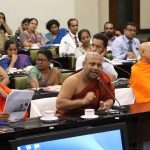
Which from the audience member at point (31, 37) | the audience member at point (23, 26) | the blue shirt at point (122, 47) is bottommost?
the blue shirt at point (122, 47)

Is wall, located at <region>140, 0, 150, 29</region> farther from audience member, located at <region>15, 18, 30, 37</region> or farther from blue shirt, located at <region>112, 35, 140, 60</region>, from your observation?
blue shirt, located at <region>112, 35, 140, 60</region>

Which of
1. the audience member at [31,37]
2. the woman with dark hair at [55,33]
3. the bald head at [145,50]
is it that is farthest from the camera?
the woman with dark hair at [55,33]

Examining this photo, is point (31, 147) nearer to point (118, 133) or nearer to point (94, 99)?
Answer: point (118, 133)

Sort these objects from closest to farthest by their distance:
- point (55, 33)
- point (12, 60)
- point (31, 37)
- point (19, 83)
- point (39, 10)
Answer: point (19, 83) < point (12, 60) < point (31, 37) < point (55, 33) < point (39, 10)

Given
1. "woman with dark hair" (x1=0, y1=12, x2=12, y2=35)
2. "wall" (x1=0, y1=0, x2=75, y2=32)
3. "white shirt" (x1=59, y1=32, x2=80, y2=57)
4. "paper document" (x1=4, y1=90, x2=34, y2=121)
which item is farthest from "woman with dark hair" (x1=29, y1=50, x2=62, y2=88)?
"wall" (x1=0, y1=0, x2=75, y2=32)

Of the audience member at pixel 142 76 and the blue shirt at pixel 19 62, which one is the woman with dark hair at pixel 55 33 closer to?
the blue shirt at pixel 19 62

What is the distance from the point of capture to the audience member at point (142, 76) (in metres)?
4.24

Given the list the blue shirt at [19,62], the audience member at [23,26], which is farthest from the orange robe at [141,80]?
the audience member at [23,26]

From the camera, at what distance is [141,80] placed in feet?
14.3

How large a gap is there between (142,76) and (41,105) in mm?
1275

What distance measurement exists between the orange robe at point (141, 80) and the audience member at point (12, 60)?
1.97 m

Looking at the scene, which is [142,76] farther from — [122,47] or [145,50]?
[122,47]

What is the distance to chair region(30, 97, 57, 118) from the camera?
11.3 ft

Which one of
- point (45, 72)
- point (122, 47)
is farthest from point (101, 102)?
point (122, 47)
